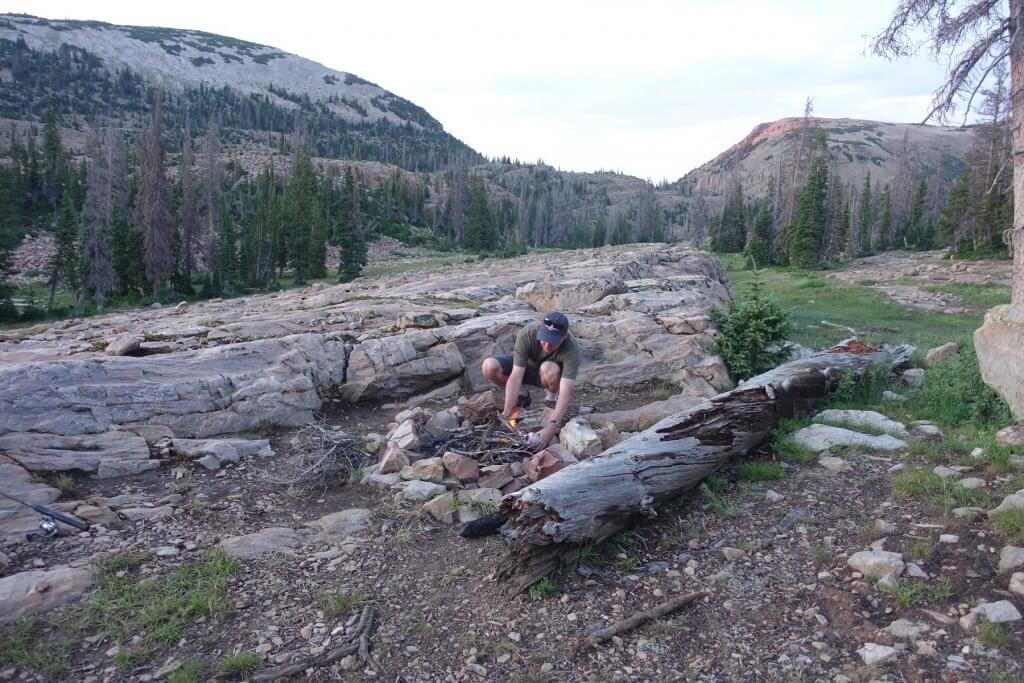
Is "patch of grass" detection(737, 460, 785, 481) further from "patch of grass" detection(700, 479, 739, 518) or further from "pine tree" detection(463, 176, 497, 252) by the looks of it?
"pine tree" detection(463, 176, 497, 252)

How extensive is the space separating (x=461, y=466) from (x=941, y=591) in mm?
4262

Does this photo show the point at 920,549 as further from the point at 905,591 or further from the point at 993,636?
the point at 993,636

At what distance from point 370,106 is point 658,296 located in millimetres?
200561

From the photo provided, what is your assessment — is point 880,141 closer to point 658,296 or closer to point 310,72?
point 310,72

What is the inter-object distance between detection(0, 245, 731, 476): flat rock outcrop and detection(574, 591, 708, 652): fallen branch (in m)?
5.09

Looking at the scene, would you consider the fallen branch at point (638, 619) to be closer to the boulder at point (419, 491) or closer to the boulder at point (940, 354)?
the boulder at point (419, 491)

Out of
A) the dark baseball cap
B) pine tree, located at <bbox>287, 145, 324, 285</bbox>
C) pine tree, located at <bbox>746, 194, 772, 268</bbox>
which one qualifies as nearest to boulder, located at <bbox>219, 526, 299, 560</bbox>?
the dark baseball cap

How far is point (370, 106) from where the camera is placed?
19288 centimetres

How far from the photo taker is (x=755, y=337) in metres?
10.4

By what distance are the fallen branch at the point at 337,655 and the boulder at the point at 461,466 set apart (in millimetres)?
2125

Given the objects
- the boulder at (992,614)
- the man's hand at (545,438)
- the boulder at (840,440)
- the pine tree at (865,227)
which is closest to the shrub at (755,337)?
the boulder at (840,440)

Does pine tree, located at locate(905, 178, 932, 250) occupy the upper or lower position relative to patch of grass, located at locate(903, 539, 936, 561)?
upper

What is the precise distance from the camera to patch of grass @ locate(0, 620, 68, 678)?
385 centimetres

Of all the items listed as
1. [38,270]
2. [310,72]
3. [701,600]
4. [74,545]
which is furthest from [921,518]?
[310,72]
